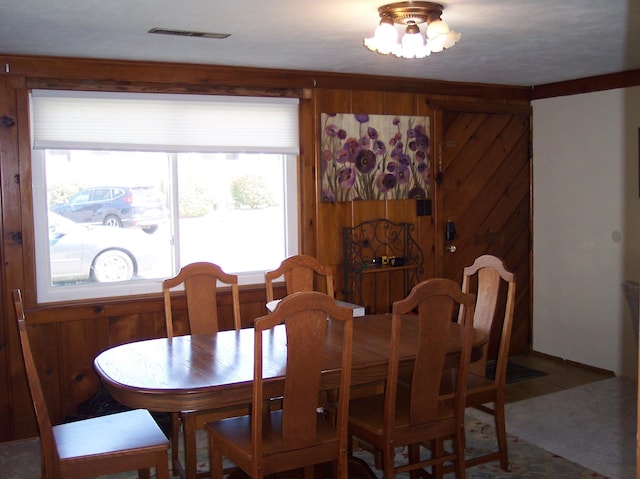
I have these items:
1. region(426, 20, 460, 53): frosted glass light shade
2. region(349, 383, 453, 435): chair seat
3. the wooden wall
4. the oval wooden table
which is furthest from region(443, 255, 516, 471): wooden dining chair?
the wooden wall

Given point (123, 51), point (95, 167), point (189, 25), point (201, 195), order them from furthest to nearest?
point (201, 195) → point (95, 167) → point (123, 51) → point (189, 25)

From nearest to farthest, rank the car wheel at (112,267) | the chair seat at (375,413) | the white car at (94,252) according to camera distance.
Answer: the chair seat at (375,413)
the white car at (94,252)
the car wheel at (112,267)

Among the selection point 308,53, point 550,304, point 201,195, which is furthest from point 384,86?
point 550,304

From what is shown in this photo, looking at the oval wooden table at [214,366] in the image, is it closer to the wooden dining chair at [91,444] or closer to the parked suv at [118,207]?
the wooden dining chair at [91,444]

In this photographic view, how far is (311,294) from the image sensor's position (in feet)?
8.02

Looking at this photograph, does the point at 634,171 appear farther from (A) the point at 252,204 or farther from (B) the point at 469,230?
(A) the point at 252,204

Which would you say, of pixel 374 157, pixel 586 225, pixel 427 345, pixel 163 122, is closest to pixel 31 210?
pixel 163 122

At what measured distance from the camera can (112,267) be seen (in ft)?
14.1

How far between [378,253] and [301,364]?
2.59 meters

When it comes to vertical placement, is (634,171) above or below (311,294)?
above

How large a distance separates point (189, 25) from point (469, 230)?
3054mm

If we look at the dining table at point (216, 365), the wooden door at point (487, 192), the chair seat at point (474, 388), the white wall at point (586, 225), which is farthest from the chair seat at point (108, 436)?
the white wall at point (586, 225)

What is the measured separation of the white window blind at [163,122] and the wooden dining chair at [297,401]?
6.84ft

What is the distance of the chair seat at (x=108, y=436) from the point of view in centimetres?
265
